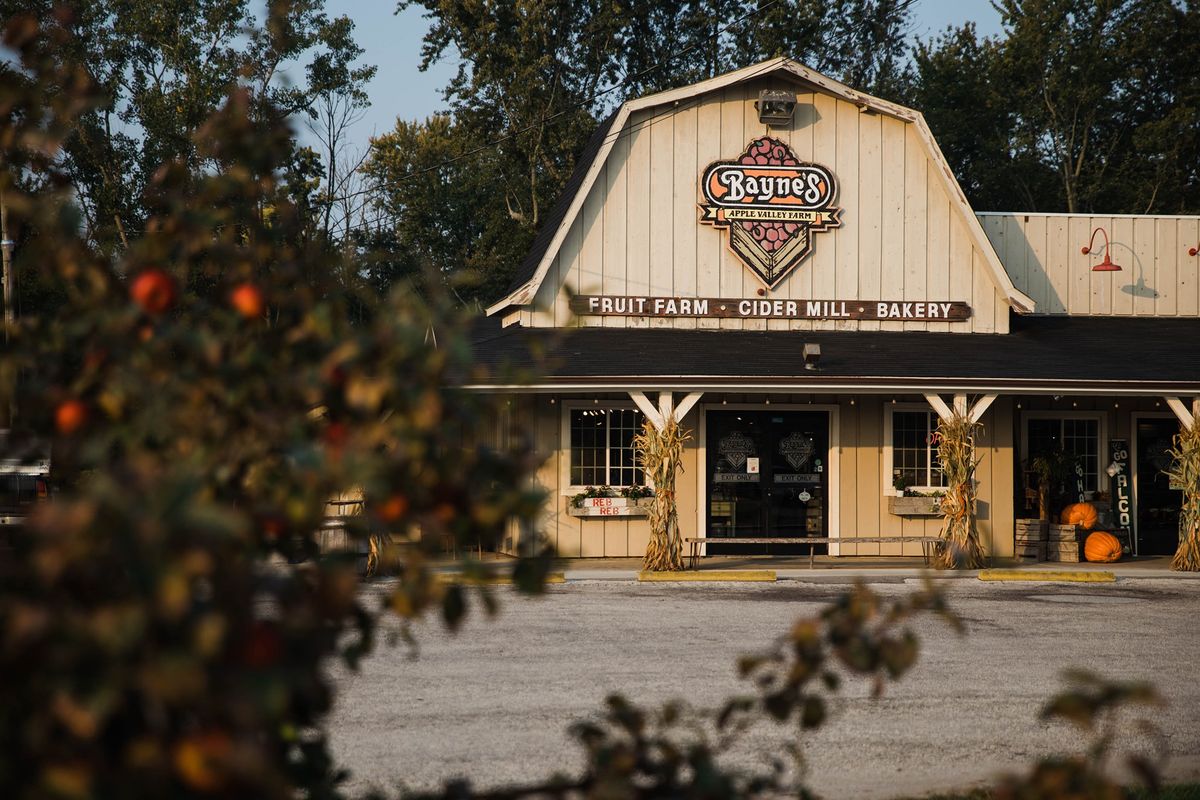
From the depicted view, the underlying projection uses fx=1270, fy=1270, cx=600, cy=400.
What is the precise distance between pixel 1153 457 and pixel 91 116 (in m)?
27.6

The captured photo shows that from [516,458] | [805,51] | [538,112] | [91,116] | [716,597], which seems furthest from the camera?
[805,51]

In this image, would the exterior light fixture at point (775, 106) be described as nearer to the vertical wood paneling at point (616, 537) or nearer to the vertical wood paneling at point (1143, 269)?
the vertical wood paneling at point (616, 537)

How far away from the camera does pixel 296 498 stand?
80.7 inches

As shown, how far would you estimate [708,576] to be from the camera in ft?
56.6

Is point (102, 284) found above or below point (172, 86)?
below

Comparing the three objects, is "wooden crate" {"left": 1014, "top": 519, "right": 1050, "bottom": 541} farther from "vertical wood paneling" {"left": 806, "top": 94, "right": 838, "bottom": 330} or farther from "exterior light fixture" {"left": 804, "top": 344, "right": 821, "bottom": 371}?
"exterior light fixture" {"left": 804, "top": 344, "right": 821, "bottom": 371}

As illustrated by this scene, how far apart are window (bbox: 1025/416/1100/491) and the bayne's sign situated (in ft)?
7.73

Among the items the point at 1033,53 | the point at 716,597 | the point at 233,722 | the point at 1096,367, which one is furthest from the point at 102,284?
the point at 1033,53

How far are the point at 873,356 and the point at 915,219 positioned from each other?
114 inches

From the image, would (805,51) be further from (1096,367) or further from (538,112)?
(1096,367)

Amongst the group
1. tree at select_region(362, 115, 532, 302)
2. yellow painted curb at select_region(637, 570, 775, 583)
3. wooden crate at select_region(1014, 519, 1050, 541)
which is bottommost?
yellow painted curb at select_region(637, 570, 775, 583)

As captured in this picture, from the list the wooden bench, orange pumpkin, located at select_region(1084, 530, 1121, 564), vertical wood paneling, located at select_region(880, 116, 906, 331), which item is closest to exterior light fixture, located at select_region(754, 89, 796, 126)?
vertical wood paneling, located at select_region(880, 116, 906, 331)

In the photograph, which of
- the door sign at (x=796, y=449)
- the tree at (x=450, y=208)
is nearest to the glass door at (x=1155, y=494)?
the door sign at (x=796, y=449)

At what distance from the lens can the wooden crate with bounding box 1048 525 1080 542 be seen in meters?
19.8
